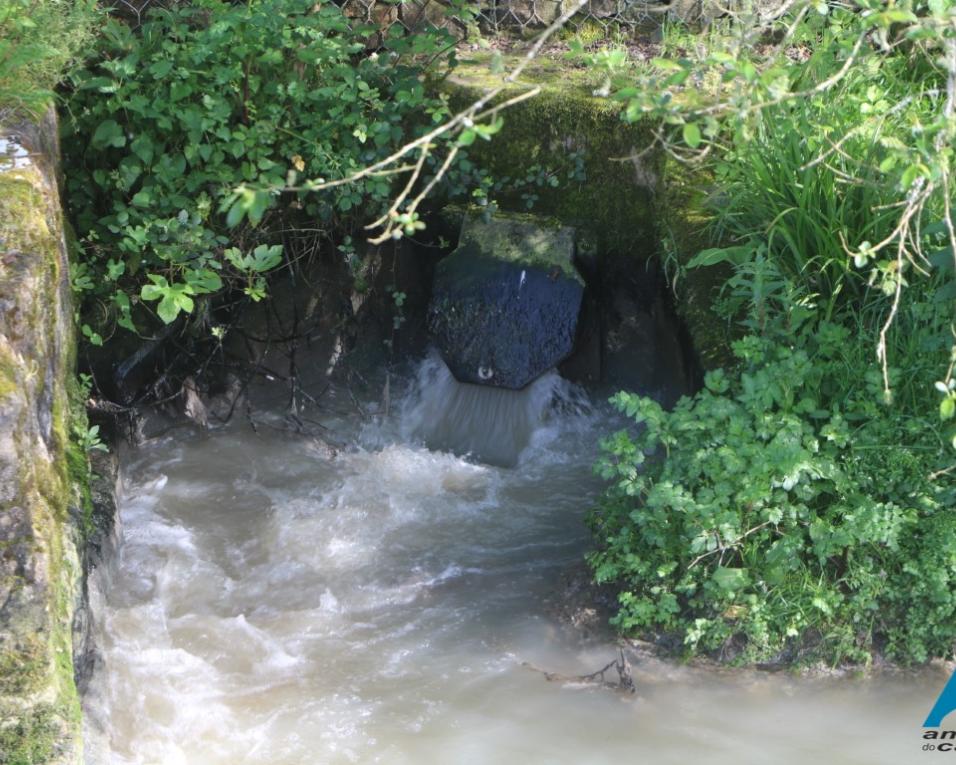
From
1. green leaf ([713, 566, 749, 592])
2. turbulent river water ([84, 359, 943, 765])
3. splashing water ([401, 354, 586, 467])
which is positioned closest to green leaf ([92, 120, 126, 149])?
turbulent river water ([84, 359, 943, 765])

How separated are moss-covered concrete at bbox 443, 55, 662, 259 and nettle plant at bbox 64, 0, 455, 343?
47 centimetres

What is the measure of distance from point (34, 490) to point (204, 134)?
7.24 ft

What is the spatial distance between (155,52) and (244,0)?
77 centimetres

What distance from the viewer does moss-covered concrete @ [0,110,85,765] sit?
283cm

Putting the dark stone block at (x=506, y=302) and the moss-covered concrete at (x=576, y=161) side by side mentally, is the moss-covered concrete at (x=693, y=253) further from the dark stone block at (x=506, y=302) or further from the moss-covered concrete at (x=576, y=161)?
the dark stone block at (x=506, y=302)

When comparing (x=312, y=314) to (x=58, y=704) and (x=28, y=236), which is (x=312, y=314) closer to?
(x=28, y=236)

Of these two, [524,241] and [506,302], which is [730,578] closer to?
[506,302]

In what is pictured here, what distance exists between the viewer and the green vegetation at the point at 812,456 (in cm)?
373

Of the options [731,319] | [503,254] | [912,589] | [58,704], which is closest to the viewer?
[58,704]

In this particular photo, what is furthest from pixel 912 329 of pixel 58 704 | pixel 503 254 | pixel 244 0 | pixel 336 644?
pixel 244 0

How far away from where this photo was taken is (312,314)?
5508 mm

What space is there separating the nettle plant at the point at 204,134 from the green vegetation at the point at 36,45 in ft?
0.57

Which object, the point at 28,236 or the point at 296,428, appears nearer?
the point at 28,236

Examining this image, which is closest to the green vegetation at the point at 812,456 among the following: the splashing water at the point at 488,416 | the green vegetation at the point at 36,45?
the splashing water at the point at 488,416
